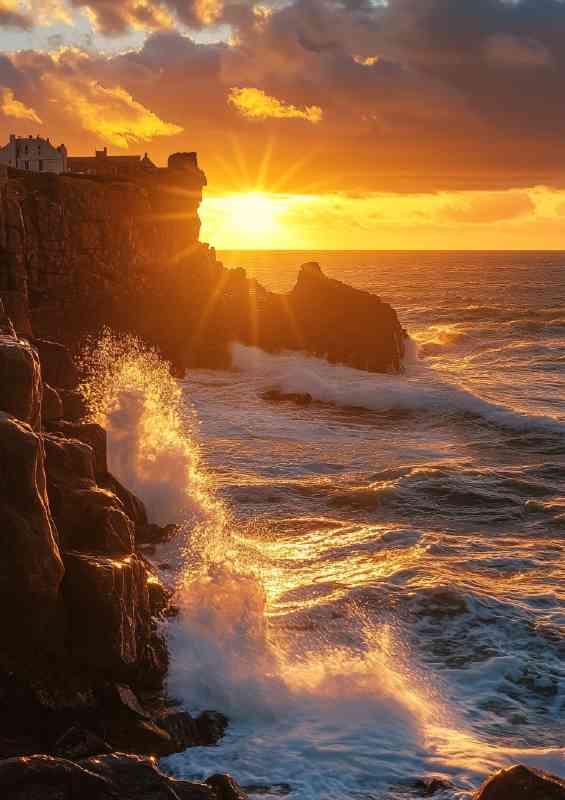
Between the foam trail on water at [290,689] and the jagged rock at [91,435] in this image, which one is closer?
the foam trail on water at [290,689]

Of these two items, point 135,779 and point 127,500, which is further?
point 127,500

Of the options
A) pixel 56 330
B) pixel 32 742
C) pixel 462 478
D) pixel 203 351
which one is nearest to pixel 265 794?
pixel 32 742

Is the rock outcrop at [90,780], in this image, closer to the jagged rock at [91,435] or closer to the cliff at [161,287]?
the jagged rock at [91,435]

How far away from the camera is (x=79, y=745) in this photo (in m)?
8.18

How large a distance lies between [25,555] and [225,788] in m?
3.14

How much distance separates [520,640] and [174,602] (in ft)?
17.8

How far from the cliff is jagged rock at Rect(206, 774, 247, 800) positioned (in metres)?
23.6

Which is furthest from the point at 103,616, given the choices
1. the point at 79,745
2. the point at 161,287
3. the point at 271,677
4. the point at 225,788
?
the point at 161,287

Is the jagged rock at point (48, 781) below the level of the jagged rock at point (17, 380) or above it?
below

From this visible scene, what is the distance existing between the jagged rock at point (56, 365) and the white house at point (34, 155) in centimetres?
3981

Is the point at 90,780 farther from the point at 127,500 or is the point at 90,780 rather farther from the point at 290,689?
the point at 127,500

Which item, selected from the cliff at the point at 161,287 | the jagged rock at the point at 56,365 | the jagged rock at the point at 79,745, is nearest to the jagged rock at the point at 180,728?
the jagged rock at the point at 79,745

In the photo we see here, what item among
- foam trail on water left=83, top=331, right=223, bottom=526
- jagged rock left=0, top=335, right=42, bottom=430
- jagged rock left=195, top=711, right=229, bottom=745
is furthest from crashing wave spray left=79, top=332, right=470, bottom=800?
jagged rock left=0, top=335, right=42, bottom=430

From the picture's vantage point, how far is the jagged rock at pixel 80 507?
35.4 ft
